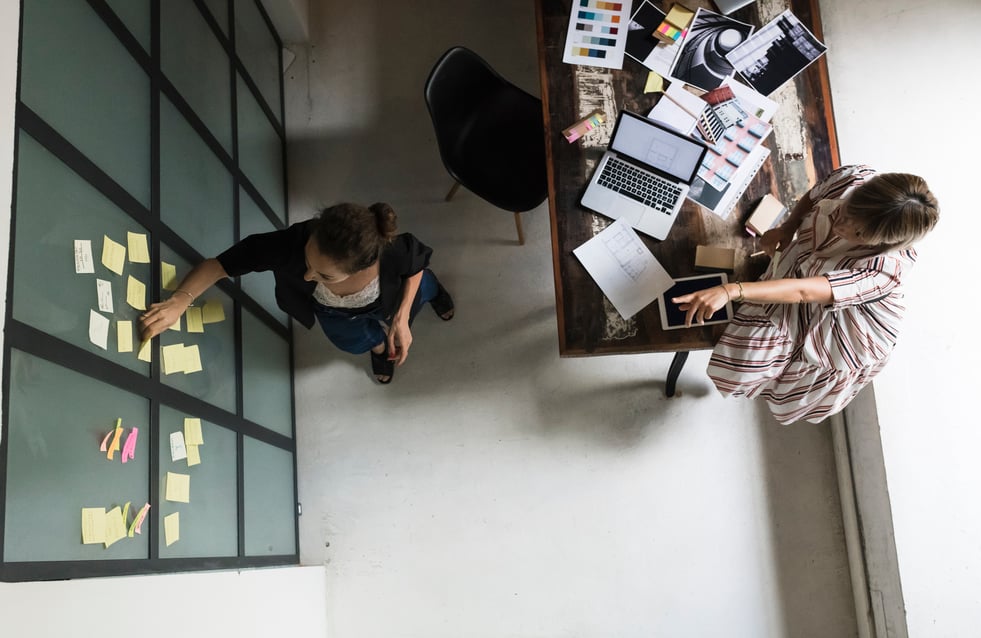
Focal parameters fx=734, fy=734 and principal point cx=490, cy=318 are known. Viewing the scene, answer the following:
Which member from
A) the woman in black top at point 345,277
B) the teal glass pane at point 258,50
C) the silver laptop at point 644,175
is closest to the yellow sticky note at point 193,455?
the woman in black top at point 345,277

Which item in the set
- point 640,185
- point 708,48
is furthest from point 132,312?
point 708,48

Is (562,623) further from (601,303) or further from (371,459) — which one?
(601,303)

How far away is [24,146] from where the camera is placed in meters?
1.41

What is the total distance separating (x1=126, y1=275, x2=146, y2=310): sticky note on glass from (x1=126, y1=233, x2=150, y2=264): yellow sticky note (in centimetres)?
5

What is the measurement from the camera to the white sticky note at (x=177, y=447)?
6.25 feet

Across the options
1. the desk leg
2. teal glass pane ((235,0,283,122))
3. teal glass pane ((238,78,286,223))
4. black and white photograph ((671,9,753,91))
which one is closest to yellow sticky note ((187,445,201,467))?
teal glass pane ((238,78,286,223))

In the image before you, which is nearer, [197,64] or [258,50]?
[197,64]

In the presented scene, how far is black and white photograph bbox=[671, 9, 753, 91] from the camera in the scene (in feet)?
8.00

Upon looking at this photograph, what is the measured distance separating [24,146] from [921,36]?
301cm

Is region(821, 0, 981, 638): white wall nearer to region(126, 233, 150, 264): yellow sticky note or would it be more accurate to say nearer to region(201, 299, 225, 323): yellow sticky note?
region(201, 299, 225, 323): yellow sticky note

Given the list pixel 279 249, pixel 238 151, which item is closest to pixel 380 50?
pixel 238 151

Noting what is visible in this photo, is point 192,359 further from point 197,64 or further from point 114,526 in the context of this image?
point 197,64

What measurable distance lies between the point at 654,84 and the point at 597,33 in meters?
0.27

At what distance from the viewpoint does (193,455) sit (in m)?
2.01
